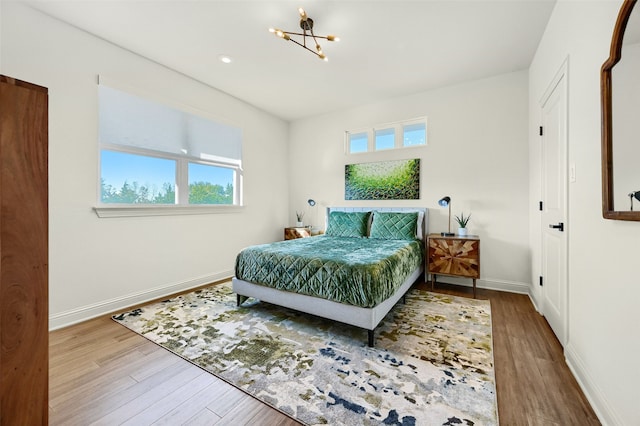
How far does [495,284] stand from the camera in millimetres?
3357

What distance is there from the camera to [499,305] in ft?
9.21

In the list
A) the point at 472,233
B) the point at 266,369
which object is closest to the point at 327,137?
Result: the point at 472,233

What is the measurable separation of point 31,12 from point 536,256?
17.5ft

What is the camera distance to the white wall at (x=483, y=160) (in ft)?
10.6

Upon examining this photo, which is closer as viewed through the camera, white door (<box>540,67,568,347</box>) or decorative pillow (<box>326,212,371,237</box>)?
white door (<box>540,67,568,347</box>)

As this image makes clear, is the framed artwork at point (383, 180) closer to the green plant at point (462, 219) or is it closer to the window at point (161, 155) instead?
the green plant at point (462, 219)

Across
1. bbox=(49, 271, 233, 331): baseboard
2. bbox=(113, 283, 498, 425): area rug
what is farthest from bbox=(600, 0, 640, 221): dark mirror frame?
bbox=(49, 271, 233, 331): baseboard

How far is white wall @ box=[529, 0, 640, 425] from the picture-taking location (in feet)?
3.76

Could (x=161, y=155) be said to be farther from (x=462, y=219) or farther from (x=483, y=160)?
(x=483, y=160)

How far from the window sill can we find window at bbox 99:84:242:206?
3.3 inches

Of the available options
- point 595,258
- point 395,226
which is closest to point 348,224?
point 395,226

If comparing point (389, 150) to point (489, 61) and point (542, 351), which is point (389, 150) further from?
point (542, 351)

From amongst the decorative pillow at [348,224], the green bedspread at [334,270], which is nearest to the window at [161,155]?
the green bedspread at [334,270]

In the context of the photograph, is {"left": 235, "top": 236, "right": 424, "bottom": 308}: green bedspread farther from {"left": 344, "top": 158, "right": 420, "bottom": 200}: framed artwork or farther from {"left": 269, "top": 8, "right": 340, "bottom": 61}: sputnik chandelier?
{"left": 269, "top": 8, "right": 340, "bottom": 61}: sputnik chandelier
